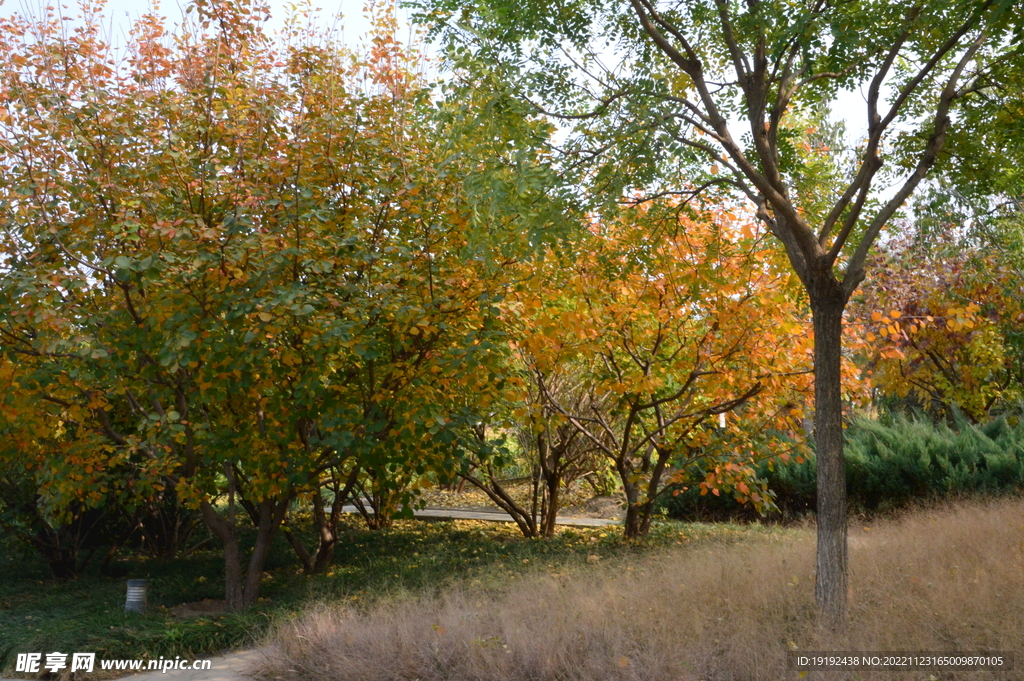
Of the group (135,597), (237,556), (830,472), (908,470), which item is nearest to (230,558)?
(237,556)

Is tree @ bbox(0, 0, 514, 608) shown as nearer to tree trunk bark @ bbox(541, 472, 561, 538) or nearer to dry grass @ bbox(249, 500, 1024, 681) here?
dry grass @ bbox(249, 500, 1024, 681)

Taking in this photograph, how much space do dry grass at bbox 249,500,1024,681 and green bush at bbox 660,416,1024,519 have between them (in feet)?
13.1

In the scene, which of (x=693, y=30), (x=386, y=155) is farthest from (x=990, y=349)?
(x=386, y=155)

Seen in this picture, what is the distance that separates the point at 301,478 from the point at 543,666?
300 centimetres

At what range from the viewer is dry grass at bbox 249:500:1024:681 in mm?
4594

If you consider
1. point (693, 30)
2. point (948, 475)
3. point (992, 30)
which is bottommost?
point (948, 475)

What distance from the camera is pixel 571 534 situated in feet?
33.4

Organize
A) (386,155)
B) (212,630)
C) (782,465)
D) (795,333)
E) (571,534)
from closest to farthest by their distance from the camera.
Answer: (212,630)
(386,155)
(795,333)
(571,534)
(782,465)

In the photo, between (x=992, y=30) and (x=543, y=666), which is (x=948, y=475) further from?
(x=543, y=666)

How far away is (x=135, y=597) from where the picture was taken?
285 inches

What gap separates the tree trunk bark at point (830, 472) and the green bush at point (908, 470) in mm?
5320

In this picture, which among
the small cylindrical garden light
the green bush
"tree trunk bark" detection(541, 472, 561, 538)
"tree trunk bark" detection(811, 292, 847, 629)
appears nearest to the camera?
"tree trunk bark" detection(811, 292, 847, 629)

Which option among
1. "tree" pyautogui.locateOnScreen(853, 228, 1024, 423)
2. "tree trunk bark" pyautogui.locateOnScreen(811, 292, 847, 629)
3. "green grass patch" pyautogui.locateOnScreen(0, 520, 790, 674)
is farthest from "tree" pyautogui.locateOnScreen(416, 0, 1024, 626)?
"tree" pyautogui.locateOnScreen(853, 228, 1024, 423)

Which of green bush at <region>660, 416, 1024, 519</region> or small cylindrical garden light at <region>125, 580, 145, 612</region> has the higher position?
green bush at <region>660, 416, 1024, 519</region>
